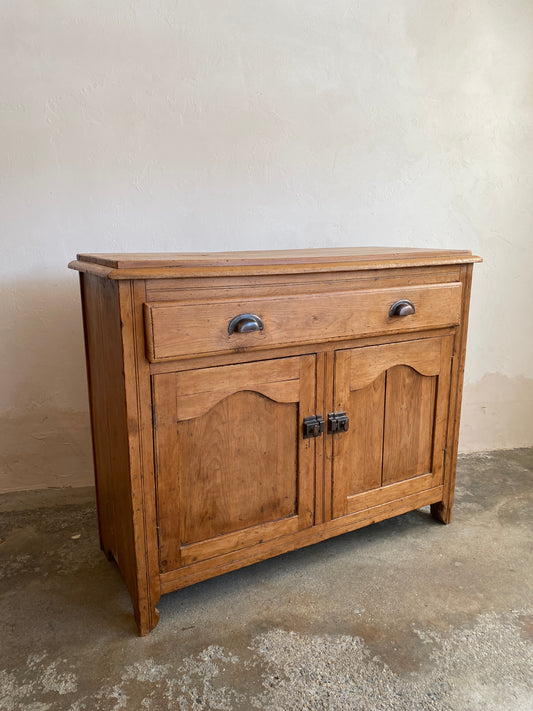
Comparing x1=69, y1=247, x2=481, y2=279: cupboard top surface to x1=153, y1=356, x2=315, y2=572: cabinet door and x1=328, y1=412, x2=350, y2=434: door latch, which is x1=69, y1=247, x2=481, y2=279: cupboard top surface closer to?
x1=153, y1=356, x2=315, y2=572: cabinet door

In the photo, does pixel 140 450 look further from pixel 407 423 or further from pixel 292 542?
pixel 407 423

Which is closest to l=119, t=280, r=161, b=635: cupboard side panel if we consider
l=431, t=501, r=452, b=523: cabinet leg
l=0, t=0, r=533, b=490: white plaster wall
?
l=0, t=0, r=533, b=490: white plaster wall

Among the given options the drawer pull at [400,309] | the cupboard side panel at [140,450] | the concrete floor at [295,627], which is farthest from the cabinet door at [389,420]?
the cupboard side panel at [140,450]

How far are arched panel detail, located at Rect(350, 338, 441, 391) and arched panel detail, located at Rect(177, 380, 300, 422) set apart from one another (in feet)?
0.75

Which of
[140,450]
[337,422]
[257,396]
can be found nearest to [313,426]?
[337,422]

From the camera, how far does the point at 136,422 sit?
1411mm

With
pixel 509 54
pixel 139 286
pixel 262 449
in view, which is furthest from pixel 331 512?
pixel 509 54

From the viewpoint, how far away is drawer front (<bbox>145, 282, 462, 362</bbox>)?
1.38 metres

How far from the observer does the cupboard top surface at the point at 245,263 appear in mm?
1318

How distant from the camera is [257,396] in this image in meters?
1.59

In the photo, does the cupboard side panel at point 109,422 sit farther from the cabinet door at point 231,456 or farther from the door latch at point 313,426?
the door latch at point 313,426

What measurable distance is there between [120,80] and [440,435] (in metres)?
1.82

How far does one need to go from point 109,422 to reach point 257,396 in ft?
1.49

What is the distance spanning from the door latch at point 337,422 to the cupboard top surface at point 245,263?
18.6 inches
